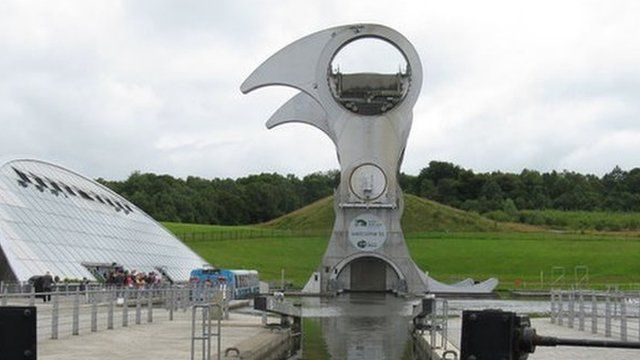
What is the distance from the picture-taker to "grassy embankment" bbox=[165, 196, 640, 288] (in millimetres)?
70438

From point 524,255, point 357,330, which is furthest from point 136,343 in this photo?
point 524,255

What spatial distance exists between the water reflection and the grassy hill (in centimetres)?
5605

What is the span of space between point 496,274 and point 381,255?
23.8m

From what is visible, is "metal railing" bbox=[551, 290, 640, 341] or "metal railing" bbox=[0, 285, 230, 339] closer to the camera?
"metal railing" bbox=[0, 285, 230, 339]

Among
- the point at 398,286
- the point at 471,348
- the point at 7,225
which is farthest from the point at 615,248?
the point at 471,348

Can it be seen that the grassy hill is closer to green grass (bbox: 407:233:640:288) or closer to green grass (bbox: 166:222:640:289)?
green grass (bbox: 166:222:640:289)

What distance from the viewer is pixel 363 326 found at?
24922 mm

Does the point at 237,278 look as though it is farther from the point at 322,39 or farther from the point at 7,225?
the point at 322,39

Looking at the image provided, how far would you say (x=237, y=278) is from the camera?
4306 centimetres

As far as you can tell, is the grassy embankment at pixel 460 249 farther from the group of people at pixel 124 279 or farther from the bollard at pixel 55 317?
the bollard at pixel 55 317

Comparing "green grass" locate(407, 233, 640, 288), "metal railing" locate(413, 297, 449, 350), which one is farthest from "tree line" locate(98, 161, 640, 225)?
"metal railing" locate(413, 297, 449, 350)

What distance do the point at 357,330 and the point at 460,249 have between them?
6012 cm

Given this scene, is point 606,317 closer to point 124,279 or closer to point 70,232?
point 124,279

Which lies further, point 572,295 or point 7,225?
point 7,225
